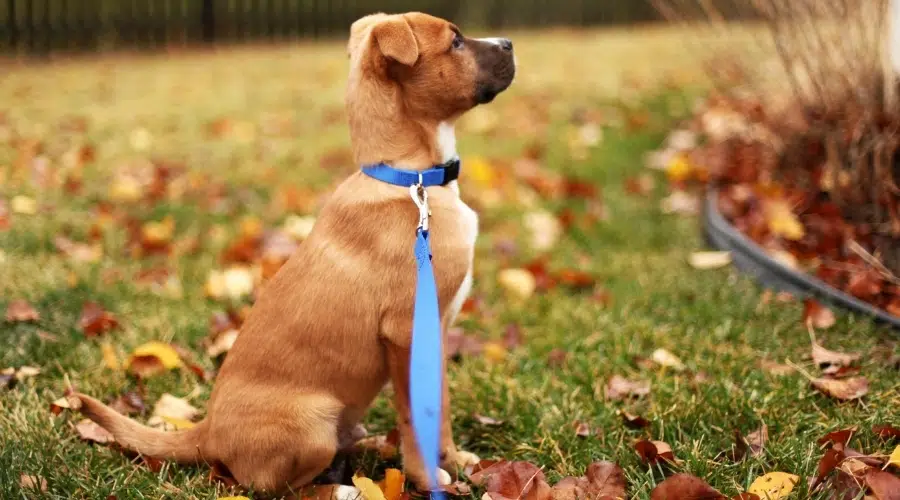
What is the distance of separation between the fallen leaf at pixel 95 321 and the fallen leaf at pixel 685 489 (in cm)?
260

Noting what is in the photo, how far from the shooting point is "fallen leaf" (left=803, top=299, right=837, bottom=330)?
11.7 feet

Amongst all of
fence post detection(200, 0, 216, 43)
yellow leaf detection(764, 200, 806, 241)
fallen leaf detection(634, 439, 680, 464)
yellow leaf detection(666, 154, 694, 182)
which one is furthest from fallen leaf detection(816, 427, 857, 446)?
fence post detection(200, 0, 216, 43)

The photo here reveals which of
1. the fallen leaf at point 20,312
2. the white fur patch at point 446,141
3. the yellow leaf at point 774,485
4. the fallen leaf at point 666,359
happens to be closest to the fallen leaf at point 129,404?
the fallen leaf at point 20,312

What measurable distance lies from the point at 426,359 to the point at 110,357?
1751mm

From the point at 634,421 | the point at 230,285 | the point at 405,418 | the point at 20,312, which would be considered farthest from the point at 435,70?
the point at 20,312

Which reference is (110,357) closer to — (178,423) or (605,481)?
(178,423)

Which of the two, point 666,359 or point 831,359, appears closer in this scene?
point 831,359

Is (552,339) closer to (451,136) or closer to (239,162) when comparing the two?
(451,136)

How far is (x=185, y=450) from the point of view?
2.66 meters

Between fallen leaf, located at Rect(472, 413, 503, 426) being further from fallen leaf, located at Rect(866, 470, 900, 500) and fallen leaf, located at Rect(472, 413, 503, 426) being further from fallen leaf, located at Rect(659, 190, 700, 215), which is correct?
fallen leaf, located at Rect(659, 190, 700, 215)

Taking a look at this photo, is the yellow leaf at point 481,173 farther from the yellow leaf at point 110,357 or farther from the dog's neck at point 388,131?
the dog's neck at point 388,131

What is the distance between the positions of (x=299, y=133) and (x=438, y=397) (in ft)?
17.9

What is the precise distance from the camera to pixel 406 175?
263 centimetres

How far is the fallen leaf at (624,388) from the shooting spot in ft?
10.2
